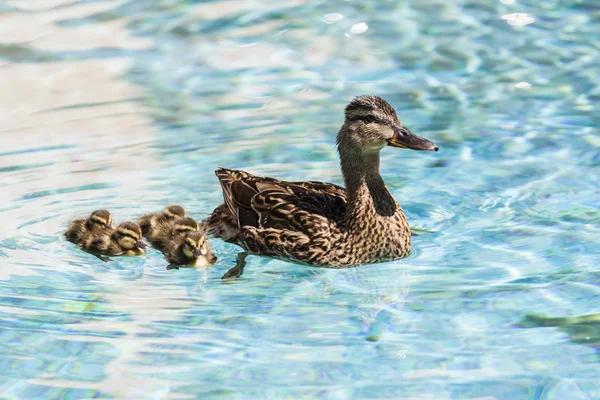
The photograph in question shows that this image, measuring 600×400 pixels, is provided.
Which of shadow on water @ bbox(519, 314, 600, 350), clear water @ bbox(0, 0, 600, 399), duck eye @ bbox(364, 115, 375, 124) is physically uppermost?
duck eye @ bbox(364, 115, 375, 124)

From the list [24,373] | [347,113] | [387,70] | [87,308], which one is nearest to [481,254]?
[347,113]

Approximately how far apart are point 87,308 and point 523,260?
2.28 metres

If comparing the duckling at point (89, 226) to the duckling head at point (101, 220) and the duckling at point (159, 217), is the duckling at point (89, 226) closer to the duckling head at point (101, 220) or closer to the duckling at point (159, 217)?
the duckling head at point (101, 220)

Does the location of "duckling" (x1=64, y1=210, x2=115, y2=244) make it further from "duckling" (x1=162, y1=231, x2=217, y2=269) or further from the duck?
the duck

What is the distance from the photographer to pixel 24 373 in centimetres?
518

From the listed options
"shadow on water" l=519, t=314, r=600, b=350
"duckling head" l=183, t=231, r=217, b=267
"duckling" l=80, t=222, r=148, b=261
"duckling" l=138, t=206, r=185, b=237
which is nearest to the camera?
"shadow on water" l=519, t=314, r=600, b=350

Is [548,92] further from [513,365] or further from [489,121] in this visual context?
[513,365]

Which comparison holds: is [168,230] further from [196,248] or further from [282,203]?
[282,203]

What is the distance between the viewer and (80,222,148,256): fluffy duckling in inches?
255

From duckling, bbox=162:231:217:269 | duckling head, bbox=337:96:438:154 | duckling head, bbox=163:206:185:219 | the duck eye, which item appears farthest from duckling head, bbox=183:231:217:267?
the duck eye

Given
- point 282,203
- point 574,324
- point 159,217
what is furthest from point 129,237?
point 574,324

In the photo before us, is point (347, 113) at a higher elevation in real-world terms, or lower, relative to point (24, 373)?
higher

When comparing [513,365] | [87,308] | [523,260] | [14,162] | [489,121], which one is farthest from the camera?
[489,121]

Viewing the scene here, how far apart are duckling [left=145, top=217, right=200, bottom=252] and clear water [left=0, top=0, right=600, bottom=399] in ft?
0.44
